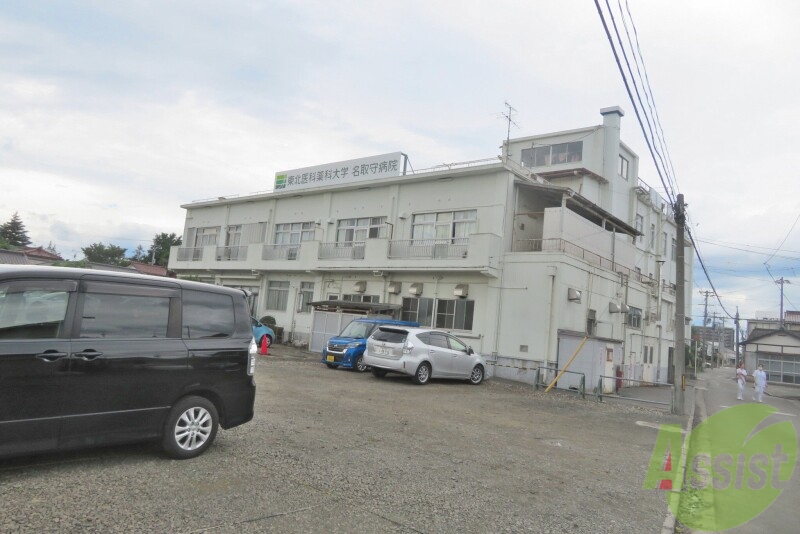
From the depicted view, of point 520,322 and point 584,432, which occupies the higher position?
point 520,322

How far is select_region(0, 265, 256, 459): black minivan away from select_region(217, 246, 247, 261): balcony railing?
81.4 feet

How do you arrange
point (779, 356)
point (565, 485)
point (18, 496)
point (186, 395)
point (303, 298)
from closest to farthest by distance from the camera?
point (18, 496)
point (186, 395)
point (565, 485)
point (303, 298)
point (779, 356)

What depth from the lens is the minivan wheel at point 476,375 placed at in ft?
52.7

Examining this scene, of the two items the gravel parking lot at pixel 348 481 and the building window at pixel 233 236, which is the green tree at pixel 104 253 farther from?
the gravel parking lot at pixel 348 481

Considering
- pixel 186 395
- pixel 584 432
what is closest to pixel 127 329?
pixel 186 395

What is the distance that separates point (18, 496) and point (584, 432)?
8.56 m

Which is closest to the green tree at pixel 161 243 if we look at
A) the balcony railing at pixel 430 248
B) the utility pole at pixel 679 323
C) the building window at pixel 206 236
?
the building window at pixel 206 236

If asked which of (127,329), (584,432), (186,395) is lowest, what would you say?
(584,432)

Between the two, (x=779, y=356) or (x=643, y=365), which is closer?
(x=643, y=365)

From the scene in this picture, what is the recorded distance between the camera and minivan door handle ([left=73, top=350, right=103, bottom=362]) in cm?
459

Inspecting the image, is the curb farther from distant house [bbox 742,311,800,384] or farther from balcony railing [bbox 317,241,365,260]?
distant house [bbox 742,311,800,384]

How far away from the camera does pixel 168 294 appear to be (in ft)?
17.9

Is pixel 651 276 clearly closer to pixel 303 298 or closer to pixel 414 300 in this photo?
pixel 414 300

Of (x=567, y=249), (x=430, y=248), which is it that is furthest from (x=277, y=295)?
(x=567, y=249)
